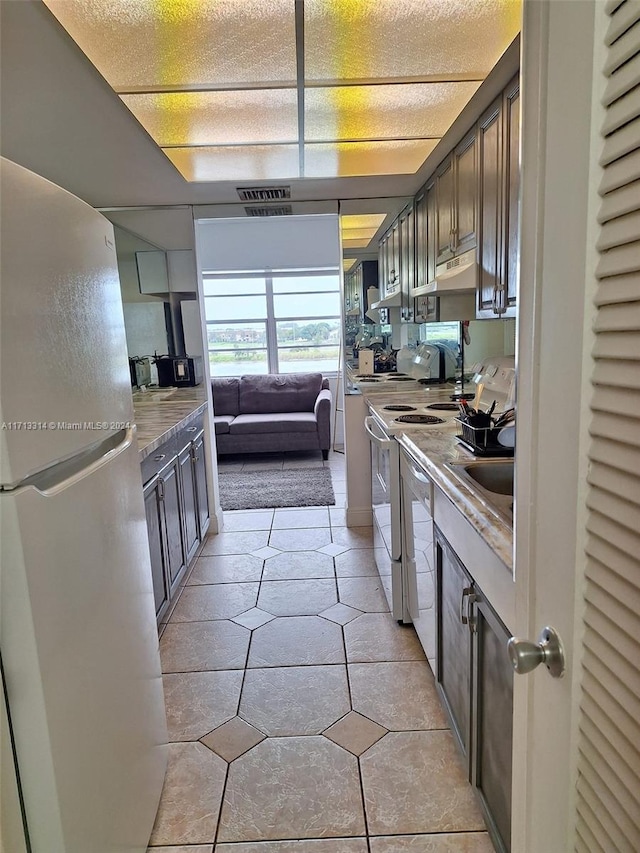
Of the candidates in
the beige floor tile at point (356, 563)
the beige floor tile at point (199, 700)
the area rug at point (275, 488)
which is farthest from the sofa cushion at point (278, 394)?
the beige floor tile at point (199, 700)

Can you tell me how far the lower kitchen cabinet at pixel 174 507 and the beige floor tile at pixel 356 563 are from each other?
924 millimetres

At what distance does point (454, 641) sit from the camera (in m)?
1.62

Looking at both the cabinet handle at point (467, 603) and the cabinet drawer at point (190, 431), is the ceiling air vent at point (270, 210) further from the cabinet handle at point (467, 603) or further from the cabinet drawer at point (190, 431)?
the cabinet handle at point (467, 603)

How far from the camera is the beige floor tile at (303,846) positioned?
4.81 ft

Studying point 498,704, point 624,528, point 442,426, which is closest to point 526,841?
point 498,704

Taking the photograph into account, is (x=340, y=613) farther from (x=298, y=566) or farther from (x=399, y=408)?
(x=399, y=408)

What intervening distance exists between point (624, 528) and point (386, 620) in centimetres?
227

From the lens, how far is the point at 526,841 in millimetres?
800

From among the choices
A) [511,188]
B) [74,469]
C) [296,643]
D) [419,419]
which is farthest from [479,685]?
[511,188]

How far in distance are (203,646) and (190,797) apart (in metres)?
0.83

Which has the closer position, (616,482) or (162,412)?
(616,482)

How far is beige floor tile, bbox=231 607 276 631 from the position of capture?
2635 millimetres

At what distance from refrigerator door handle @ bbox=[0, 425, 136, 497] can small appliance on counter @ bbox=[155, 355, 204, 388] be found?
2.61 m

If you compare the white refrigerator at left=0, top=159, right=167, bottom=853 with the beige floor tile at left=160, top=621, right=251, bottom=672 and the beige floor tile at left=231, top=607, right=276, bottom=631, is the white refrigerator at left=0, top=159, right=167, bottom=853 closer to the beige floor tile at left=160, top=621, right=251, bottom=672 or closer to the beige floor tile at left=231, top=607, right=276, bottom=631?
the beige floor tile at left=160, top=621, right=251, bottom=672
